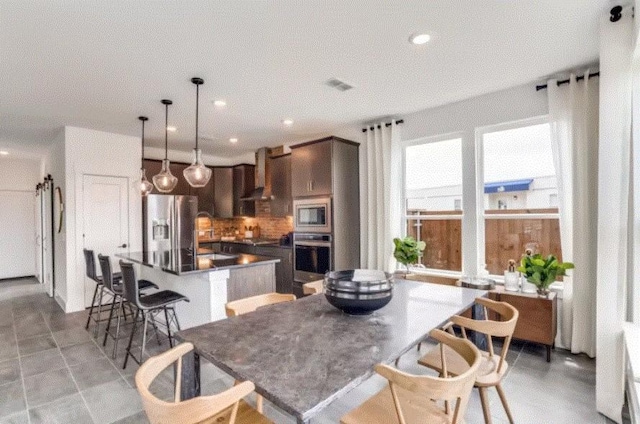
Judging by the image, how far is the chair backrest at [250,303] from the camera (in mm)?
2053

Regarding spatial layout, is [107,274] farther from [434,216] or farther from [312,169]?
[434,216]

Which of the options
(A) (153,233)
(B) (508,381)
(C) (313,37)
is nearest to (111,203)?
(A) (153,233)

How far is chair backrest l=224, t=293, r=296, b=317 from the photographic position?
80.8 inches

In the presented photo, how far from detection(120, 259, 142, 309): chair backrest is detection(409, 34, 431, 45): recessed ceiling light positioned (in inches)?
117

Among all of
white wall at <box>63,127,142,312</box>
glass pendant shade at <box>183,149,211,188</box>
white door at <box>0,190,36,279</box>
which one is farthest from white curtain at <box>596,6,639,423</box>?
white door at <box>0,190,36,279</box>

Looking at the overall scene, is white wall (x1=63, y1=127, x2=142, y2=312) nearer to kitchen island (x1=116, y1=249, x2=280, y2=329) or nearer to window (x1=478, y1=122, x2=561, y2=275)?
kitchen island (x1=116, y1=249, x2=280, y2=329)

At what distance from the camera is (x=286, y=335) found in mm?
1544

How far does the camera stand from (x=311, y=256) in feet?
15.9

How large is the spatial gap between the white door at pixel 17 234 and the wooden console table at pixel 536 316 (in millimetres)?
9244

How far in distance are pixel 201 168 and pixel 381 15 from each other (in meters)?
2.08

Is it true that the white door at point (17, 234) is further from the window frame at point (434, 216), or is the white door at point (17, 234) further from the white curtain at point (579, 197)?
the white curtain at point (579, 197)

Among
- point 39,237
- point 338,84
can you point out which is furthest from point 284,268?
point 39,237

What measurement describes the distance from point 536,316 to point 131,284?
3.73 meters

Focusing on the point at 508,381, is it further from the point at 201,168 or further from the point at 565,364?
the point at 201,168
